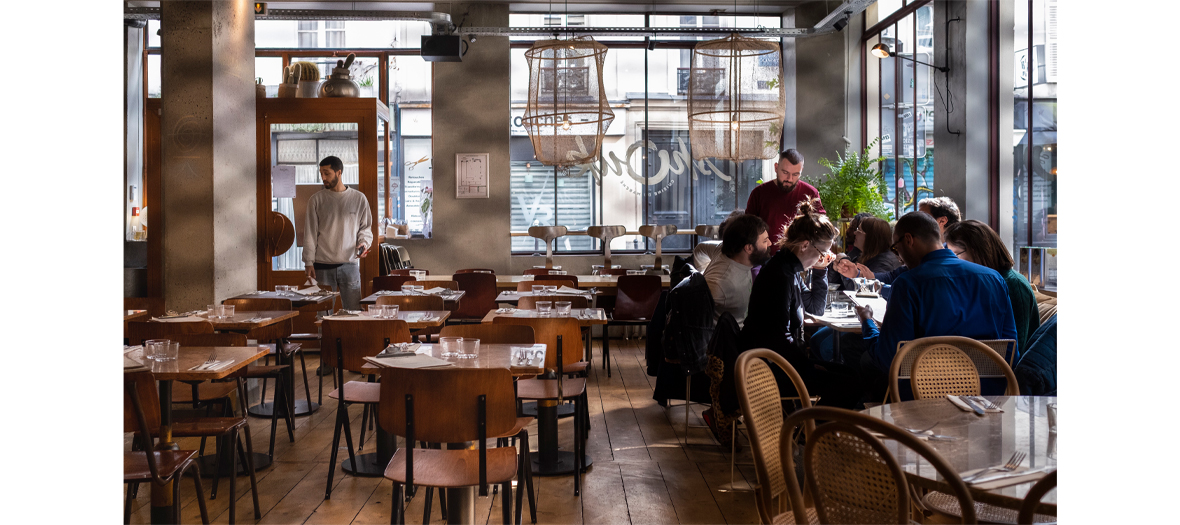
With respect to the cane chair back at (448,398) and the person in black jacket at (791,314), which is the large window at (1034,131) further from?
the cane chair back at (448,398)

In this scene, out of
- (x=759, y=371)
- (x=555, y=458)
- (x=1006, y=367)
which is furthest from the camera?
(x=555, y=458)

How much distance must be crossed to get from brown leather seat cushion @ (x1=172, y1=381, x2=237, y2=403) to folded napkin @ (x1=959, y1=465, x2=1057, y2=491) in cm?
356

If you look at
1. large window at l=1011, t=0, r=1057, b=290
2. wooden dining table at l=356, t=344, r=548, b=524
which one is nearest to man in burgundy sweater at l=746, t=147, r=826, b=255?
large window at l=1011, t=0, r=1057, b=290

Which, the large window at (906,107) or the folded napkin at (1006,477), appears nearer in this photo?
the folded napkin at (1006,477)

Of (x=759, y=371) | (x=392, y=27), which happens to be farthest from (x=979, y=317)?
(x=392, y=27)

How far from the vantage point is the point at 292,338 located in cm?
596

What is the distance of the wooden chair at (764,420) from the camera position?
2.02 m

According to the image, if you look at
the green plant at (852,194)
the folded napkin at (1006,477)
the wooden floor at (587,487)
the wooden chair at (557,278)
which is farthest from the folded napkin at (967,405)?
the green plant at (852,194)

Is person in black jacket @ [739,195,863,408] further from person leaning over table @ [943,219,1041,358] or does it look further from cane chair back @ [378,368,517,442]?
cane chair back @ [378,368,517,442]

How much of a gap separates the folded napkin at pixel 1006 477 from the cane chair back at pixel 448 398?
1.41 meters
